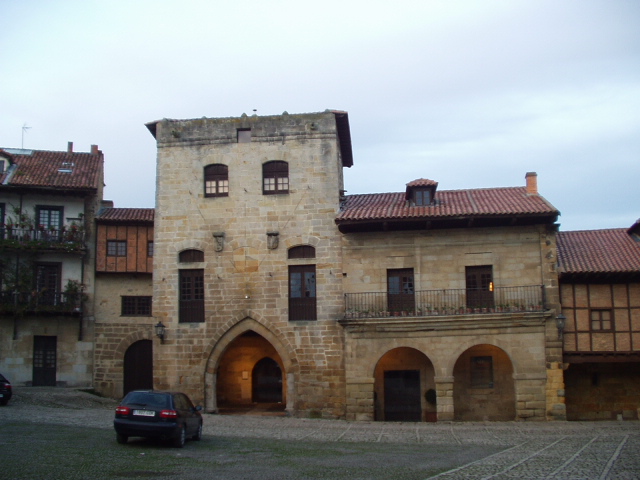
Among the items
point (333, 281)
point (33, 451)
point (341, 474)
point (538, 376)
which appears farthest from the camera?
point (333, 281)

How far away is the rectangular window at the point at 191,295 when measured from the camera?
91.4 ft

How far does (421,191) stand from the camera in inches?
1093

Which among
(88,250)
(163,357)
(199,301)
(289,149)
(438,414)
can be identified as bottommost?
(438,414)

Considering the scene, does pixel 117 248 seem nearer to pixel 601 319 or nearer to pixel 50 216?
pixel 50 216

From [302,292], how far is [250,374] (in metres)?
5.71

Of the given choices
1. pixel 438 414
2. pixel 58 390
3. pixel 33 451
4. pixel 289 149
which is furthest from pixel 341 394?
pixel 33 451

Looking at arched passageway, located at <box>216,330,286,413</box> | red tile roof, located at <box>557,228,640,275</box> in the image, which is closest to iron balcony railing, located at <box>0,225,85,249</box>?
arched passageway, located at <box>216,330,286,413</box>

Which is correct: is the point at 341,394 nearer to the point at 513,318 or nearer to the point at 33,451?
the point at 513,318

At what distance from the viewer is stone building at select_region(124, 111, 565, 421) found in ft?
84.4

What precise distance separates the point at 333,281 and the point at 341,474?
13940 mm

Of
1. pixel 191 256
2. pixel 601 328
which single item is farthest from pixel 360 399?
pixel 601 328

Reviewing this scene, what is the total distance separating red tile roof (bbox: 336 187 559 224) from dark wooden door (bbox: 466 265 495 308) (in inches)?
89.6

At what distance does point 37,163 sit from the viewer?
32.1m

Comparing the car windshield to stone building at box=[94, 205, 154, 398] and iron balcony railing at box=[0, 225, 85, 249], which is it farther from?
iron balcony railing at box=[0, 225, 85, 249]
